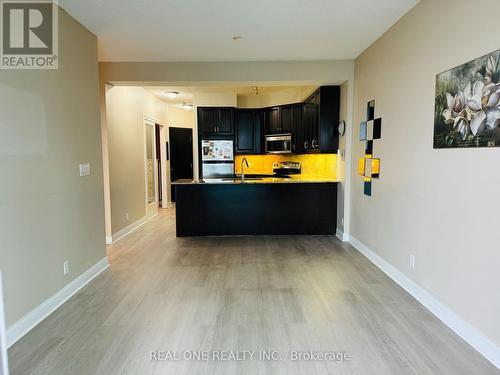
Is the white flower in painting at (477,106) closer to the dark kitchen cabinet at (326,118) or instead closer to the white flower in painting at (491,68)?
the white flower in painting at (491,68)

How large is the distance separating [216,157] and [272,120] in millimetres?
1568

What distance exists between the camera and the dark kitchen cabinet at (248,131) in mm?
7258

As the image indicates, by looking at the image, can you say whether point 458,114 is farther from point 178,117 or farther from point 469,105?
point 178,117

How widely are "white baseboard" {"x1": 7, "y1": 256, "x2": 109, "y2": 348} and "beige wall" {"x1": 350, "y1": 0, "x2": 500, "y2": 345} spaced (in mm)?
Result: 3329

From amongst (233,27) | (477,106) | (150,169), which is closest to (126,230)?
(150,169)

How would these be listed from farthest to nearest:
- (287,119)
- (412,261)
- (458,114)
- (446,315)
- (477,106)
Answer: (287,119), (412,261), (446,315), (458,114), (477,106)

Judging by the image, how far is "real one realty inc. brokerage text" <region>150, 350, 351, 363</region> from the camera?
2.02 meters

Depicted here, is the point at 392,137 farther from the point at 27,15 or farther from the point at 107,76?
the point at 107,76

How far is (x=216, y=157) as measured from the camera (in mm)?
7164

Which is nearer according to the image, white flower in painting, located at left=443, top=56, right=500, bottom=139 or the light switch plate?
white flower in painting, located at left=443, top=56, right=500, bottom=139

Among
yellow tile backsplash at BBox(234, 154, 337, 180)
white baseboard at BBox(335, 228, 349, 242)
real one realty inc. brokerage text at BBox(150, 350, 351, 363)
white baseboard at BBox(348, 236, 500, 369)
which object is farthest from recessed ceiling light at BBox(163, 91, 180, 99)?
real one realty inc. brokerage text at BBox(150, 350, 351, 363)

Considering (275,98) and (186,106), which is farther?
(186,106)

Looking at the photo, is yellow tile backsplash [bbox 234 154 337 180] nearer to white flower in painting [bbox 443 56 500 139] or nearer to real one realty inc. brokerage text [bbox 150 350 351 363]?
white flower in painting [bbox 443 56 500 139]

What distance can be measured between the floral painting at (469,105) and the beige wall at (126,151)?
4.46 m
